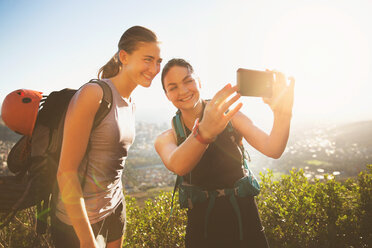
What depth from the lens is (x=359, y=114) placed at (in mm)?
111625

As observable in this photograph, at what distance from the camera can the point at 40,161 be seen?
1.91m

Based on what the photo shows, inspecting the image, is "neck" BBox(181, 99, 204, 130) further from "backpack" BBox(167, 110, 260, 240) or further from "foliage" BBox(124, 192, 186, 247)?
"foliage" BBox(124, 192, 186, 247)

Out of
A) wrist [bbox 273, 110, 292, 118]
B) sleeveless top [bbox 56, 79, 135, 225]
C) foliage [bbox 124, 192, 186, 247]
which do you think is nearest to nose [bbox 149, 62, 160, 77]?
sleeveless top [bbox 56, 79, 135, 225]

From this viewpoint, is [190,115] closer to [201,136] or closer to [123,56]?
[201,136]

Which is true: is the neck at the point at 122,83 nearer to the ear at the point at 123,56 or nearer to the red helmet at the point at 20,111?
the ear at the point at 123,56

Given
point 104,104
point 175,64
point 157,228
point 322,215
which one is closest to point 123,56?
point 175,64

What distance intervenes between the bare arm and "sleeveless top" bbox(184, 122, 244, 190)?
3.84ft

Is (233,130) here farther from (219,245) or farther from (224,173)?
(219,245)

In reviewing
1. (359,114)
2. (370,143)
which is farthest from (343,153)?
(359,114)

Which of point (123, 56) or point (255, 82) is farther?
point (123, 56)

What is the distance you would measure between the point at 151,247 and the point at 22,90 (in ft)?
14.2

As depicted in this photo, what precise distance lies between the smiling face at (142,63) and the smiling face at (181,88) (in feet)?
0.87

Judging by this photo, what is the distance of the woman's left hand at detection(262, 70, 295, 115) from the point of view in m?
1.92

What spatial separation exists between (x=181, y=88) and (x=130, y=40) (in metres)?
0.95
